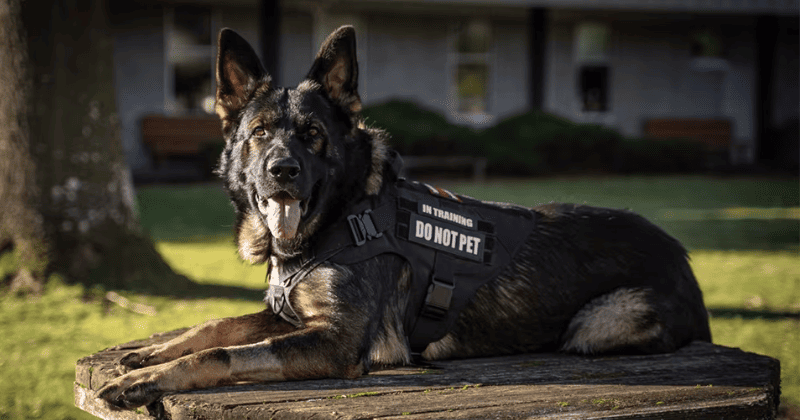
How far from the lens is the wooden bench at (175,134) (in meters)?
18.9

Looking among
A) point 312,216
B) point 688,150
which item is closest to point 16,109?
point 312,216

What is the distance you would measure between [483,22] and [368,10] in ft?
12.1

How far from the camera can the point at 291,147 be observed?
117 inches

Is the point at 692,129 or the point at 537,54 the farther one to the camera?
the point at 692,129

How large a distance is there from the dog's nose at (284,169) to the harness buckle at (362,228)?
340mm

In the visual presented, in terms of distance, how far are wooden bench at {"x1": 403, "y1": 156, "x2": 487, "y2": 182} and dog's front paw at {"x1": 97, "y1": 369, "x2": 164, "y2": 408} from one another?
48.2 ft

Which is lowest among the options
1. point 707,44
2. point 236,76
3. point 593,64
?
point 236,76

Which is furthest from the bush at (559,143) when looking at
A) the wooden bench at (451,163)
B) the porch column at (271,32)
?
the porch column at (271,32)

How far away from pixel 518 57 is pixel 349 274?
20.9 metres

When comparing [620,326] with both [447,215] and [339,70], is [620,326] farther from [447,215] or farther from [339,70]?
[339,70]

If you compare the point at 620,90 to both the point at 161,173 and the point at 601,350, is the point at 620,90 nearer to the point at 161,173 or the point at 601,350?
the point at 161,173

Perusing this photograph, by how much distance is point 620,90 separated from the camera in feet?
77.7

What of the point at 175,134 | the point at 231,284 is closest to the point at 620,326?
the point at 231,284

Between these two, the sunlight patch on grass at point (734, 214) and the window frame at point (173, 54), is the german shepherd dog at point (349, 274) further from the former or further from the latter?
the window frame at point (173, 54)
